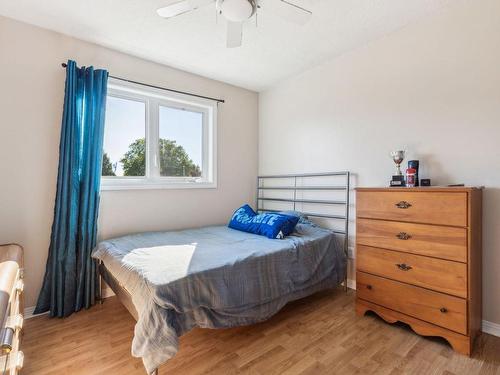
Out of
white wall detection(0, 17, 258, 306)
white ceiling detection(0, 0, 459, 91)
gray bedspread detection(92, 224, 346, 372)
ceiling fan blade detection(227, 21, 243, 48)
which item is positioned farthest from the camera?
white wall detection(0, 17, 258, 306)

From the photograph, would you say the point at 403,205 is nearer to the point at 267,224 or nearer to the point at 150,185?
the point at 267,224

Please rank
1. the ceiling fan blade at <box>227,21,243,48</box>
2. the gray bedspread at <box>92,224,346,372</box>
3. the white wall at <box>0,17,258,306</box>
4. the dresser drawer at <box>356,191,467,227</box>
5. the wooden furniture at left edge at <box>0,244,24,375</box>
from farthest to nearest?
the white wall at <box>0,17,258,306</box>
the ceiling fan blade at <box>227,21,243,48</box>
the dresser drawer at <box>356,191,467,227</box>
the gray bedspread at <box>92,224,346,372</box>
the wooden furniture at left edge at <box>0,244,24,375</box>

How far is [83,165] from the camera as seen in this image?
2350mm

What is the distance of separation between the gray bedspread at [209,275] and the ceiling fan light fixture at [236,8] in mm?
1595

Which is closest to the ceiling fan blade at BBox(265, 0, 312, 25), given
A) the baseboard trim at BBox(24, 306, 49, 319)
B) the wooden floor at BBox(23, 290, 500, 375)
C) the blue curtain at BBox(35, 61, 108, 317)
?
the blue curtain at BBox(35, 61, 108, 317)

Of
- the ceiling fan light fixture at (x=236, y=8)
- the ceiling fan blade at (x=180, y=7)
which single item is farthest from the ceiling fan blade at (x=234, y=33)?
the ceiling fan blade at (x=180, y=7)

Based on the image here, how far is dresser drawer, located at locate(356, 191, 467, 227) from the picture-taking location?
170 cm

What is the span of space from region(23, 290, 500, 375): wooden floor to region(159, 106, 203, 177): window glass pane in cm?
164

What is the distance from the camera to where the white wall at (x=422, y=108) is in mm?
1909

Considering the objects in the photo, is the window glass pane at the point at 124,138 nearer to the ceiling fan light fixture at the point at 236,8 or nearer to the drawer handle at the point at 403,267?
the ceiling fan light fixture at the point at 236,8

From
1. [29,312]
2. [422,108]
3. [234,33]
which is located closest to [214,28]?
[234,33]

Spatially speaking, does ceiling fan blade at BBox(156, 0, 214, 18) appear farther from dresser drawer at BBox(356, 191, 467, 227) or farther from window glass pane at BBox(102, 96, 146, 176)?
dresser drawer at BBox(356, 191, 467, 227)

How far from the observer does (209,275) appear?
1.66 m

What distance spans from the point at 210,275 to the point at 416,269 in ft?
4.64
